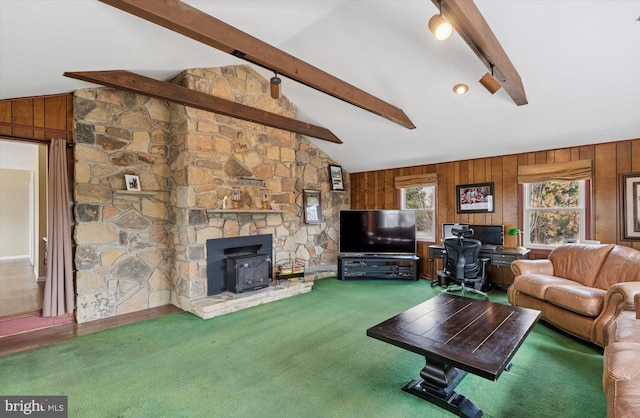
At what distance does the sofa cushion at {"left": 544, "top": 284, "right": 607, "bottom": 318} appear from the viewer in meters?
2.92

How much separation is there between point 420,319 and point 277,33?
10.8 feet

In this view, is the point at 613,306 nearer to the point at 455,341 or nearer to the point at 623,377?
the point at 623,377

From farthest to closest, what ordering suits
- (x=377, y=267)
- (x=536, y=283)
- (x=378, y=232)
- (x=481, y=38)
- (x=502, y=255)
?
(x=378, y=232)
(x=377, y=267)
(x=502, y=255)
(x=536, y=283)
(x=481, y=38)

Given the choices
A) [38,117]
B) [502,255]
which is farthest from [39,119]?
[502,255]

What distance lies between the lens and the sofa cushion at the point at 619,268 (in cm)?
321

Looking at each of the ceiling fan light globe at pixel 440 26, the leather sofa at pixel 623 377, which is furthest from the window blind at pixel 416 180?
the leather sofa at pixel 623 377

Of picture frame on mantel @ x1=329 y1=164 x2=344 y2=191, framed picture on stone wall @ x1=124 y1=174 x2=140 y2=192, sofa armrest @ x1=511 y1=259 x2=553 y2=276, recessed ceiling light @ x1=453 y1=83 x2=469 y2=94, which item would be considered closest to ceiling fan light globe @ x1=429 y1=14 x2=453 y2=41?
recessed ceiling light @ x1=453 y1=83 x2=469 y2=94

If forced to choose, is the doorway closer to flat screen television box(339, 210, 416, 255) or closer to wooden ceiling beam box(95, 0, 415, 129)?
wooden ceiling beam box(95, 0, 415, 129)

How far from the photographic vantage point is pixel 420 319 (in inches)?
96.6

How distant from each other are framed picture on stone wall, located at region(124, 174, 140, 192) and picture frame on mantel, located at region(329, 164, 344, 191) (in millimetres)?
3624

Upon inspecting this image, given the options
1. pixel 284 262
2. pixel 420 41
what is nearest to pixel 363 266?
pixel 284 262

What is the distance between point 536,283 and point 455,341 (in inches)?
84.1

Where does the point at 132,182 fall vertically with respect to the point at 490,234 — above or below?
above

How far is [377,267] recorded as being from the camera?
224 inches
